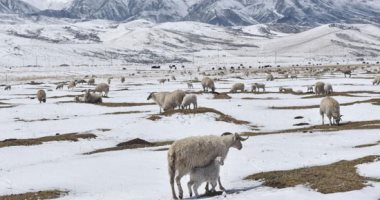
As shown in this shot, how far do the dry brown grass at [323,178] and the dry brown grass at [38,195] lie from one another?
7100mm

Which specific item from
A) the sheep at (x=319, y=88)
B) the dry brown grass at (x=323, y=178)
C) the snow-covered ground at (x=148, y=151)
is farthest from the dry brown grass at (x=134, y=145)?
the sheep at (x=319, y=88)

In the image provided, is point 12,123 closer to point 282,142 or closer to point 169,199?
point 282,142

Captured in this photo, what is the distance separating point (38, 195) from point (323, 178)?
1009cm

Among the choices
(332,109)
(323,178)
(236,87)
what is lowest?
(323,178)

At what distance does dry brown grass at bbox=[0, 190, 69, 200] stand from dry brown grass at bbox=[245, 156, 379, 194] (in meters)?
7.10

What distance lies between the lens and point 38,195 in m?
19.0

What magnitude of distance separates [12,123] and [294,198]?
3189cm

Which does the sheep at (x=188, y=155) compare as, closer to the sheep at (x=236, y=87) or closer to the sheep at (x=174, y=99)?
the sheep at (x=174, y=99)

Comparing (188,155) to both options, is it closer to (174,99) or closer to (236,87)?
(174,99)

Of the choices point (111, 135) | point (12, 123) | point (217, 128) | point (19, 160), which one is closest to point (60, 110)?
point (12, 123)

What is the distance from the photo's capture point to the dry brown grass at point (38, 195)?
1861 centimetres

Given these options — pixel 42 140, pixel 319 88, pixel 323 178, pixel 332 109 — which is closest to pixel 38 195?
pixel 323 178

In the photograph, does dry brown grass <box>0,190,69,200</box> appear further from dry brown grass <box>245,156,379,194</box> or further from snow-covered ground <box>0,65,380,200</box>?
dry brown grass <box>245,156,379,194</box>

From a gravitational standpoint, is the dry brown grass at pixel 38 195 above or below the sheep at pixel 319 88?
below
